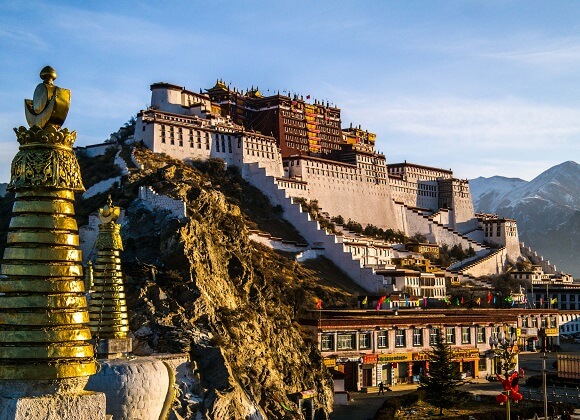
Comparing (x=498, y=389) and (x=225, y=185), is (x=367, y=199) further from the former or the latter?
(x=498, y=389)

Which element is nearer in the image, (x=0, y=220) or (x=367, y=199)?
(x=0, y=220)

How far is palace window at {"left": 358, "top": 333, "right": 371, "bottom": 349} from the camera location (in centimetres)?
5103

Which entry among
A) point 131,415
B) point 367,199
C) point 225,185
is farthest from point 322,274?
point 131,415

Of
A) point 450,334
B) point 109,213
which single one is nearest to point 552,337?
point 450,334

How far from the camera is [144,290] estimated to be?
3612 centimetres

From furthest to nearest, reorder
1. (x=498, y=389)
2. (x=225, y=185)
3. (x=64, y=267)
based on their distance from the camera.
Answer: (x=225, y=185) < (x=498, y=389) < (x=64, y=267)

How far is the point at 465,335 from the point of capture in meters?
58.0

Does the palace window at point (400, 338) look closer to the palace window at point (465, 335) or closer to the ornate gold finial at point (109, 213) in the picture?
the palace window at point (465, 335)

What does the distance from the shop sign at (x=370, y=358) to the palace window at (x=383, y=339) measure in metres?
0.89

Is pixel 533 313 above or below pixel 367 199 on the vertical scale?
below

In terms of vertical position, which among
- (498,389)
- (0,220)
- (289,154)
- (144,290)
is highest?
(289,154)

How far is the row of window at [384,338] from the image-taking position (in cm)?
4953

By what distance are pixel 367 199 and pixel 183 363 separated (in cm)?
7010

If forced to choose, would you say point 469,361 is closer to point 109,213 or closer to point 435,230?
point 109,213
